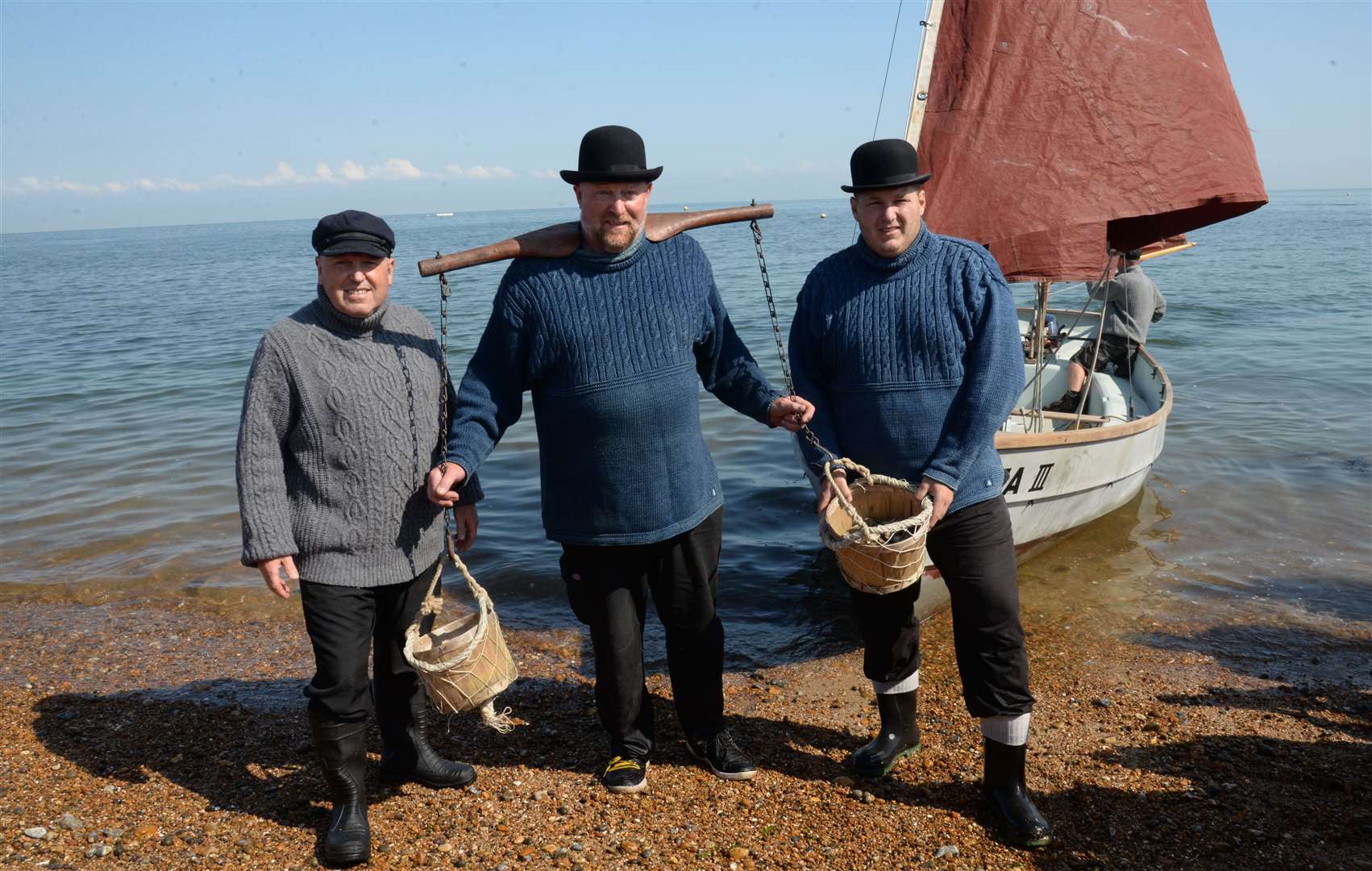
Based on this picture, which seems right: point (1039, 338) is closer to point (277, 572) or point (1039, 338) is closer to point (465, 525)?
point (465, 525)

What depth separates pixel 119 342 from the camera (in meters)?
21.4

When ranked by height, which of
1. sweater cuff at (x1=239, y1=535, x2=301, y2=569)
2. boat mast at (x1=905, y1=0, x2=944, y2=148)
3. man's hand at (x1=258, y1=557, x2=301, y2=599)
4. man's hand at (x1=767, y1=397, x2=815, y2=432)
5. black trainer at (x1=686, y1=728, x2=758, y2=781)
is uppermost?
boat mast at (x1=905, y1=0, x2=944, y2=148)

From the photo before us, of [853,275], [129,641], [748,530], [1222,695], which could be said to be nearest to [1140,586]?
[1222,695]

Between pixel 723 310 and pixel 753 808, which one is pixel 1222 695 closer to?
pixel 753 808

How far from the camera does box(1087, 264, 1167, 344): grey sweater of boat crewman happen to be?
363 inches

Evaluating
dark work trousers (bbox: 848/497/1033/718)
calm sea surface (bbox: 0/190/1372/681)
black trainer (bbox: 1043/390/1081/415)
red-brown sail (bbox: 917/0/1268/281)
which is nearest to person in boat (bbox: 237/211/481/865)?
dark work trousers (bbox: 848/497/1033/718)

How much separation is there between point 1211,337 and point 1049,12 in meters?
14.3

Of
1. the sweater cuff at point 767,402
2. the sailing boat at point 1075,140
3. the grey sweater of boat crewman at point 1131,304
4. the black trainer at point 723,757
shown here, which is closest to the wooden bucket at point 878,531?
the sweater cuff at point 767,402

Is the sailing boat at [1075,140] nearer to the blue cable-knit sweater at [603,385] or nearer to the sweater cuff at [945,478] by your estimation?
the sweater cuff at [945,478]

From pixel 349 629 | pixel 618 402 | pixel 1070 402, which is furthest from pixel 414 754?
pixel 1070 402

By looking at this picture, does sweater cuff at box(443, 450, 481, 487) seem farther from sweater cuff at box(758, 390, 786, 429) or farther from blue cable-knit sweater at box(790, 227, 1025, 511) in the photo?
blue cable-knit sweater at box(790, 227, 1025, 511)

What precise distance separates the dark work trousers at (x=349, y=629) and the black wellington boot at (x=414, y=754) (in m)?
0.33

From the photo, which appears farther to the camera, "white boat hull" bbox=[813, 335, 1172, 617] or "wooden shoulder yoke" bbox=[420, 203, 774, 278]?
"white boat hull" bbox=[813, 335, 1172, 617]

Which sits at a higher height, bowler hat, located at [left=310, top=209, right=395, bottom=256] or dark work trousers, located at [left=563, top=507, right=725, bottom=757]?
bowler hat, located at [left=310, top=209, right=395, bottom=256]
